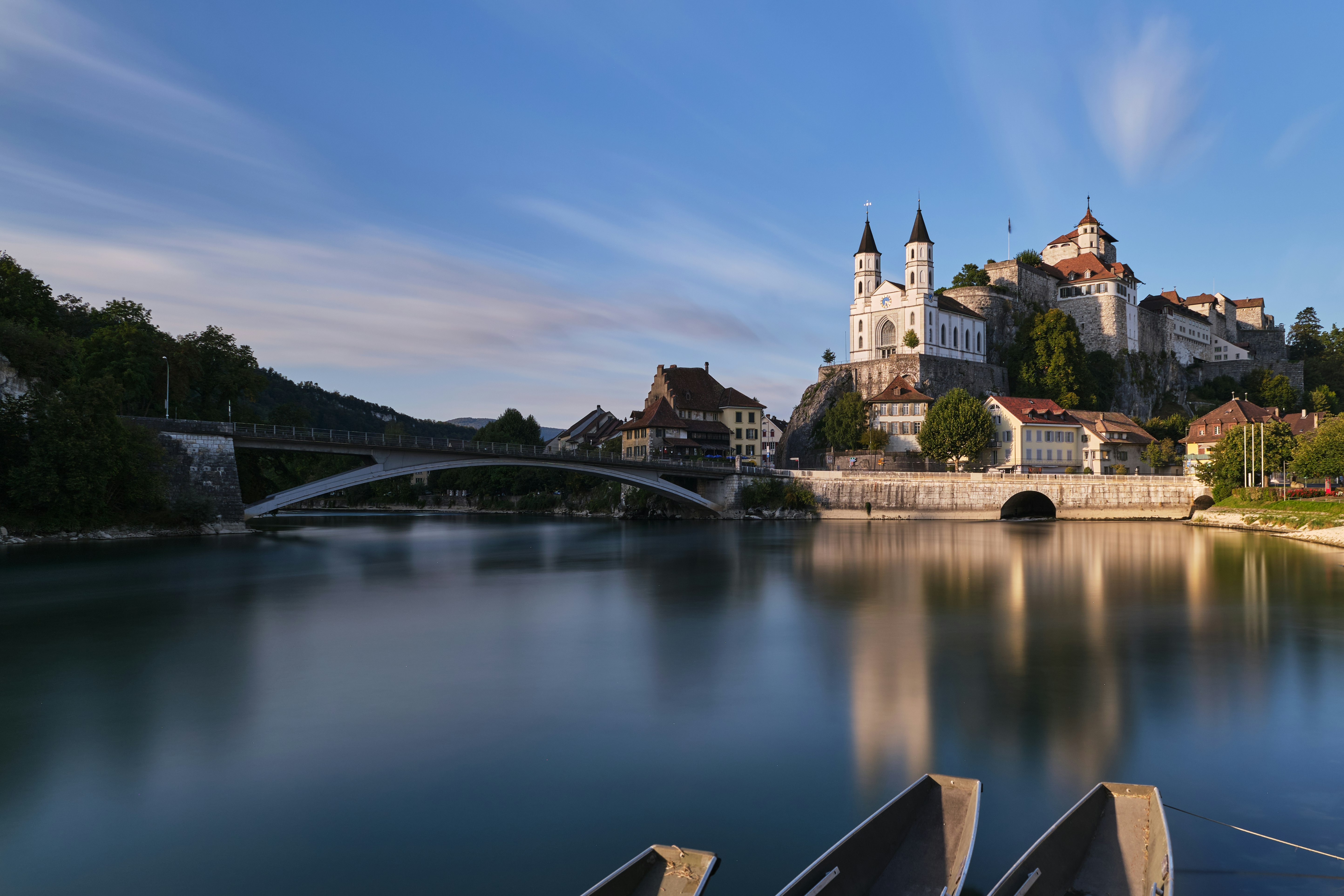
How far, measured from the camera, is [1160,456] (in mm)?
69312

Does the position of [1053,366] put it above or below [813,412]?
above

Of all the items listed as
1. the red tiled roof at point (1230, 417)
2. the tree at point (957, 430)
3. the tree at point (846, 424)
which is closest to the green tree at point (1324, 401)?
the red tiled roof at point (1230, 417)

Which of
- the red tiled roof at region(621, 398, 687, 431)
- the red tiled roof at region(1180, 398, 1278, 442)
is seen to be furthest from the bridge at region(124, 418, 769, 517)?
the red tiled roof at region(1180, 398, 1278, 442)

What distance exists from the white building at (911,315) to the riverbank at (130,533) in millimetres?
58074

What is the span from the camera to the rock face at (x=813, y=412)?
78812 millimetres

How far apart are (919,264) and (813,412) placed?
1895 centimetres

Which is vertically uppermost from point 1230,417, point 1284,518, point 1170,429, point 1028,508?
point 1230,417

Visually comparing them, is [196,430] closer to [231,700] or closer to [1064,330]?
[231,700]

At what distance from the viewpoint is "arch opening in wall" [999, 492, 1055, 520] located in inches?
2579

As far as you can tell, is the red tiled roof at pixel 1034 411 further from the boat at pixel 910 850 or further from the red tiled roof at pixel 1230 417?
the boat at pixel 910 850

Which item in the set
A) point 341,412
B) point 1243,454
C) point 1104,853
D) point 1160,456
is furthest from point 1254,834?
point 341,412

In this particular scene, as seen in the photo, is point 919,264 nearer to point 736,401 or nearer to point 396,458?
point 736,401

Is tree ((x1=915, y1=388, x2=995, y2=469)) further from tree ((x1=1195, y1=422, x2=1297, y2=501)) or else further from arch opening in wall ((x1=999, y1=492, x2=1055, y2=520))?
tree ((x1=1195, y1=422, x2=1297, y2=501))

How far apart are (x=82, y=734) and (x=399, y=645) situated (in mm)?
6867
